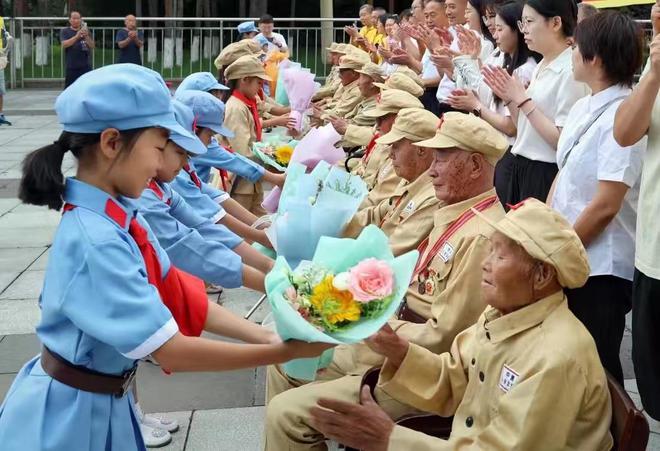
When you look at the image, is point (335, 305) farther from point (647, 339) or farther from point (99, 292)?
point (647, 339)

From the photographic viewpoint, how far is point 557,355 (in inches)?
96.3

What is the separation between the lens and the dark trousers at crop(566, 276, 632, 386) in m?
3.52

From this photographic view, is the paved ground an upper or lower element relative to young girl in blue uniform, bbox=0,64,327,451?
lower

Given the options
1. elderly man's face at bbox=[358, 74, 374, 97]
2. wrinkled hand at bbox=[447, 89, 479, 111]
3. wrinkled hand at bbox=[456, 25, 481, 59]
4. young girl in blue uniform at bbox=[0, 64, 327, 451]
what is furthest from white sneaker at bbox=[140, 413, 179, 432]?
elderly man's face at bbox=[358, 74, 374, 97]

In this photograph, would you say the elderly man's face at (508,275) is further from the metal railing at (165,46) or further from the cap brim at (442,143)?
the metal railing at (165,46)

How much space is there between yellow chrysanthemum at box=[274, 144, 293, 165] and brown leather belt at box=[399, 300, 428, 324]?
A: 2.77m

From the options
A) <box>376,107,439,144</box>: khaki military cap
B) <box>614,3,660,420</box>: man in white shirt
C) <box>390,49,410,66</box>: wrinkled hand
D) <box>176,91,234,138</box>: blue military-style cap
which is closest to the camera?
<box>614,3,660,420</box>: man in white shirt

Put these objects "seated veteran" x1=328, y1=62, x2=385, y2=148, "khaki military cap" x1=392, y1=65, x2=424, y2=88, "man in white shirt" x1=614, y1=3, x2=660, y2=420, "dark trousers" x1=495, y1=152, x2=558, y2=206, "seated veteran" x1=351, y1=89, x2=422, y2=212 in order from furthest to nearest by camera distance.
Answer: "khaki military cap" x1=392, y1=65, x2=424, y2=88
"seated veteran" x1=328, y1=62, x2=385, y2=148
"seated veteran" x1=351, y1=89, x2=422, y2=212
"dark trousers" x1=495, y1=152, x2=558, y2=206
"man in white shirt" x1=614, y1=3, x2=660, y2=420

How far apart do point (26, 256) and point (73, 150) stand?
17.9 feet

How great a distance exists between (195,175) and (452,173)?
1688 mm

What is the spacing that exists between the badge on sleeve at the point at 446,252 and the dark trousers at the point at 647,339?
784 mm

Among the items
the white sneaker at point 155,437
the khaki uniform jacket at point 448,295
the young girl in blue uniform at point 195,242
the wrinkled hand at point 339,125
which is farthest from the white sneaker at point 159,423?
the wrinkled hand at point 339,125

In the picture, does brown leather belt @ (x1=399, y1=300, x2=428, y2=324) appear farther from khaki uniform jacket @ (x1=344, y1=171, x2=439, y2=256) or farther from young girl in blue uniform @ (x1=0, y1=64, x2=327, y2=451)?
young girl in blue uniform @ (x1=0, y1=64, x2=327, y2=451)

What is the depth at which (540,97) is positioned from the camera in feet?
15.2
